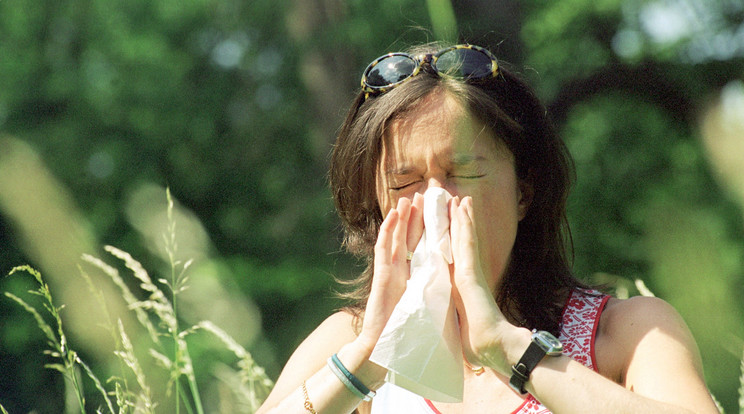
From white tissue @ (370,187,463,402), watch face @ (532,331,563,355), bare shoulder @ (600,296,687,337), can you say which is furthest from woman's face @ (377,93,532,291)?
watch face @ (532,331,563,355)

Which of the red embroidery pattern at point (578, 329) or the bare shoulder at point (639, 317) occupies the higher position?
the bare shoulder at point (639, 317)

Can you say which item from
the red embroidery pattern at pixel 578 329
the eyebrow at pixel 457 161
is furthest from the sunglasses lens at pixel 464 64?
the red embroidery pattern at pixel 578 329

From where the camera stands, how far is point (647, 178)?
9562 millimetres

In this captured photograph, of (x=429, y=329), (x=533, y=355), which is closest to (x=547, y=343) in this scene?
(x=533, y=355)

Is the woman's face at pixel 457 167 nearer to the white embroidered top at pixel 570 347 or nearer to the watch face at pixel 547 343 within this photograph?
the white embroidered top at pixel 570 347

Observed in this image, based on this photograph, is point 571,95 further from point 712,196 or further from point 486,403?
point 486,403

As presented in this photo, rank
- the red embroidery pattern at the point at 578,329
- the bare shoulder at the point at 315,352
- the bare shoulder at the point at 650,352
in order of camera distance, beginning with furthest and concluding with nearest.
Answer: the bare shoulder at the point at 315,352 → the red embroidery pattern at the point at 578,329 → the bare shoulder at the point at 650,352

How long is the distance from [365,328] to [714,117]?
590 centimetres

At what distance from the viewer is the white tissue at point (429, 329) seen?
1.99 m

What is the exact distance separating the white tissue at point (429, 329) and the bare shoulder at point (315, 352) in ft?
1.50

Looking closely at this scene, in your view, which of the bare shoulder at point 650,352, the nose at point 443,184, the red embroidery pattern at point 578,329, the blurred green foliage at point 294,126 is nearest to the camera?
the bare shoulder at point 650,352

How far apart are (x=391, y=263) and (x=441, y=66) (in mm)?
715

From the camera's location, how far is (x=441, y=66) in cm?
249

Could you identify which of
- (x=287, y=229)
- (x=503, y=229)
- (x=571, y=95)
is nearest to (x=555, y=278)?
(x=503, y=229)
